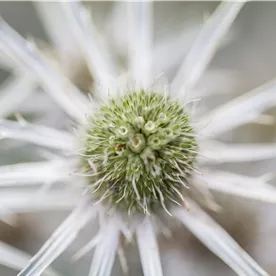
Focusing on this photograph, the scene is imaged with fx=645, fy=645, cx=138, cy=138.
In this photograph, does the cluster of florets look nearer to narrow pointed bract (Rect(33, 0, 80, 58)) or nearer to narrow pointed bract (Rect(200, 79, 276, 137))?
narrow pointed bract (Rect(200, 79, 276, 137))

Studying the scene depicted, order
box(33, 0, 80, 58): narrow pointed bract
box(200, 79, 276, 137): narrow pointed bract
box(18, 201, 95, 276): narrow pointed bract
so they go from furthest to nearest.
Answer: box(33, 0, 80, 58): narrow pointed bract < box(200, 79, 276, 137): narrow pointed bract < box(18, 201, 95, 276): narrow pointed bract

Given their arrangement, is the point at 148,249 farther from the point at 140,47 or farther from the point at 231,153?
the point at 140,47

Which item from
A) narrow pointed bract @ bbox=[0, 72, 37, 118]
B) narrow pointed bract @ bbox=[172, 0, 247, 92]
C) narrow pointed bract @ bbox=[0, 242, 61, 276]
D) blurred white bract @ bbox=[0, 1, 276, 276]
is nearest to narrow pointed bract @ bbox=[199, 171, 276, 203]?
blurred white bract @ bbox=[0, 1, 276, 276]

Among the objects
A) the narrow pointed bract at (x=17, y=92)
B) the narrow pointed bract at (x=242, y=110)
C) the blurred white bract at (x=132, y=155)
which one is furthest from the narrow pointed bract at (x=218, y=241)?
the narrow pointed bract at (x=17, y=92)

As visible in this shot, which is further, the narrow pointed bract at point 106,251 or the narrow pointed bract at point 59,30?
the narrow pointed bract at point 59,30

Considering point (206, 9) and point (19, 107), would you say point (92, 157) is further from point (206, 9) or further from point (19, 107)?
point (206, 9)

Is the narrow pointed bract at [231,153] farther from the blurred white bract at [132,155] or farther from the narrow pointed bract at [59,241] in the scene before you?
the narrow pointed bract at [59,241]
